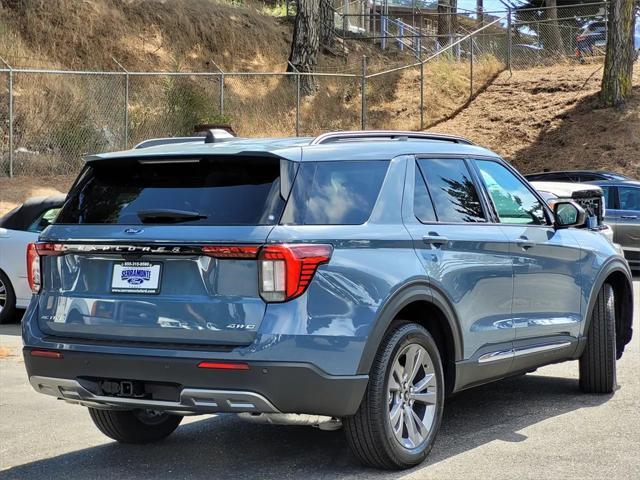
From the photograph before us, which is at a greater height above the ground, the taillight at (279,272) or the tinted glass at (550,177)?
the tinted glass at (550,177)

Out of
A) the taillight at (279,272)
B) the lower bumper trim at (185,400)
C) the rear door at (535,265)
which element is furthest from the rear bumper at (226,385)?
the rear door at (535,265)

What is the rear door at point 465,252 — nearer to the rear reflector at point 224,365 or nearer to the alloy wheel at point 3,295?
the rear reflector at point 224,365

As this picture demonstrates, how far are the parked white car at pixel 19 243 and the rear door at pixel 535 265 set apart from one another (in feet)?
20.8

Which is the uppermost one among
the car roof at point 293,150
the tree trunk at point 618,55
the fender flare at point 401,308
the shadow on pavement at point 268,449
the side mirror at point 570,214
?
the tree trunk at point 618,55

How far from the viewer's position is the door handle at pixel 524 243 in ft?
22.4

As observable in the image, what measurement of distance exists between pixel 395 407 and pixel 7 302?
294 inches

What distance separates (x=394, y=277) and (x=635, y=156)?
2276cm

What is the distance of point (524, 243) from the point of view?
271 inches

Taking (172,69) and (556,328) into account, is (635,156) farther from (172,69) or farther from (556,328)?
(556,328)

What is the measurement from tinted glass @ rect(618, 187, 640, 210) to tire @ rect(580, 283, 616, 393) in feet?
36.8

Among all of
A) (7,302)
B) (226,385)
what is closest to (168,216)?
(226,385)

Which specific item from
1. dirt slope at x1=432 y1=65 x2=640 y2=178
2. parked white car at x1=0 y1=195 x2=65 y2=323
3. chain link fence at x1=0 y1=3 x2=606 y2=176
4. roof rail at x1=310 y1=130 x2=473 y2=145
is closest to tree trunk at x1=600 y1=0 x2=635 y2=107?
dirt slope at x1=432 y1=65 x2=640 y2=178

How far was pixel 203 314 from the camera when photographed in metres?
5.21

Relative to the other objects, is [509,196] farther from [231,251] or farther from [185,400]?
[185,400]
